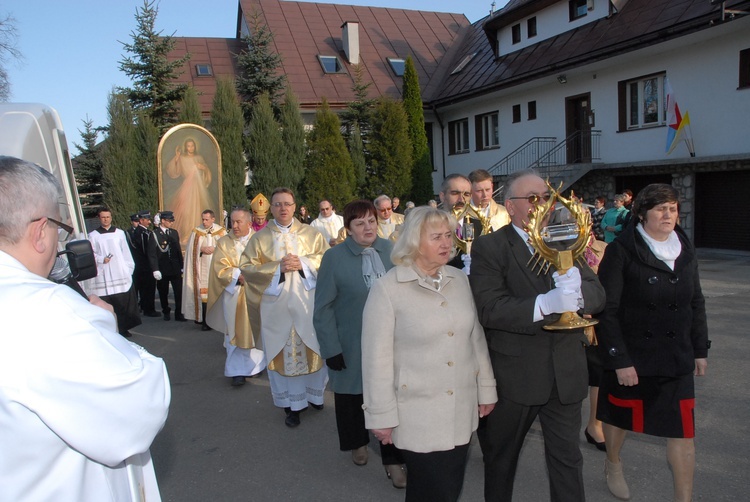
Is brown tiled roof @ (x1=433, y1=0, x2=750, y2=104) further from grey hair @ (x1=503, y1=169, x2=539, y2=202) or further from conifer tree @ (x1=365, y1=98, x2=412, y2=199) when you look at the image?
grey hair @ (x1=503, y1=169, x2=539, y2=202)

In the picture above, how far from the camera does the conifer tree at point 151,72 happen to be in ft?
70.6

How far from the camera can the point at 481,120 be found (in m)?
25.6

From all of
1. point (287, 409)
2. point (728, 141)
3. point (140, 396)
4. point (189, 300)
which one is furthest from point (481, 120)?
point (140, 396)

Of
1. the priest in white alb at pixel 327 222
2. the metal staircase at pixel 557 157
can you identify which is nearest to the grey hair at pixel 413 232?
the priest in white alb at pixel 327 222

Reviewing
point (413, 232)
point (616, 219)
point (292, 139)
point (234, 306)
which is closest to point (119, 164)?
point (292, 139)

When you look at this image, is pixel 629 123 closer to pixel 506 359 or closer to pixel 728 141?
pixel 728 141

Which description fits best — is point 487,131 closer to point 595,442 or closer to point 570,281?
point 595,442

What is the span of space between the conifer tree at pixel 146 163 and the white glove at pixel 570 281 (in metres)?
19.6

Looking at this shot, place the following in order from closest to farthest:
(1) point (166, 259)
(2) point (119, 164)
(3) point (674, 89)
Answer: (1) point (166, 259) < (3) point (674, 89) < (2) point (119, 164)

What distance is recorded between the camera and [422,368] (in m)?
2.88

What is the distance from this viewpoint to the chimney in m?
27.4

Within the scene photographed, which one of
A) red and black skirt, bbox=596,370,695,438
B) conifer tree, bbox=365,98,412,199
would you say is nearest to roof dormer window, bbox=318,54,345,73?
conifer tree, bbox=365,98,412,199

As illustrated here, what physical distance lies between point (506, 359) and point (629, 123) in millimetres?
17823

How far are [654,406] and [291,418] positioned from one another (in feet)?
10.4
